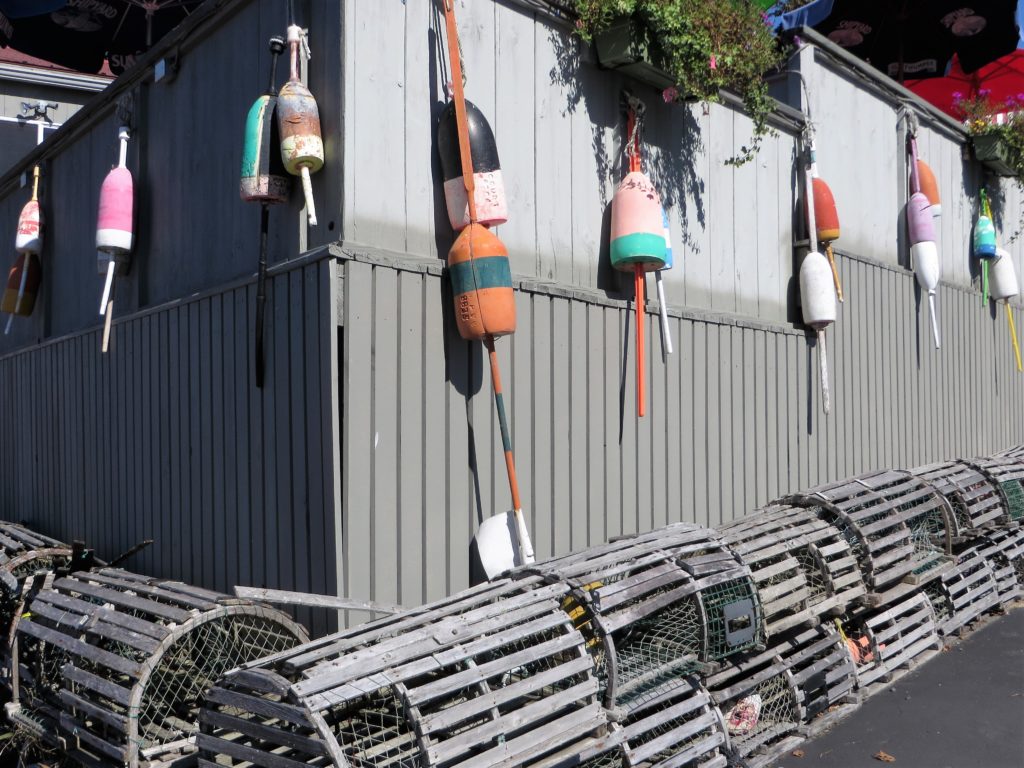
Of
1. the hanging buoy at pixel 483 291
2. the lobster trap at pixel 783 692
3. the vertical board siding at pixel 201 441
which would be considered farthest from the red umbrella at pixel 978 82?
the vertical board siding at pixel 201 441

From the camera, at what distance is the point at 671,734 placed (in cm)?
401

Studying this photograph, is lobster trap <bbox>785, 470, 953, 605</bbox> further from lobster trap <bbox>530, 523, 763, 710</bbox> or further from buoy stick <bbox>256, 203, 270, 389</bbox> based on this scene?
buoy stick <bbox>256, 203, 270, 389</bbox>

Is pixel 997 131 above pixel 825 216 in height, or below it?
above

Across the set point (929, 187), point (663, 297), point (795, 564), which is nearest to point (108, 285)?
point (663, 297)

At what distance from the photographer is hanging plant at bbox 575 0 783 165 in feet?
17.4

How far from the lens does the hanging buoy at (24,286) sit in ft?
24.5

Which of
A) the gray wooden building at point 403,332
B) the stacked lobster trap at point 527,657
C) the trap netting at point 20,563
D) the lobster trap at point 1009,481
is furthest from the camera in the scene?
the lobster trap at point 1009,481

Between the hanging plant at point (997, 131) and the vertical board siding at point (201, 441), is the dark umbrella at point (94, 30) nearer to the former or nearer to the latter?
the vertical board siding at point (201, 441)

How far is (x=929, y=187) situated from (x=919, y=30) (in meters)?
4.62

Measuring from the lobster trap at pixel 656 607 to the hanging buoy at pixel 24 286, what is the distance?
17.9 ft

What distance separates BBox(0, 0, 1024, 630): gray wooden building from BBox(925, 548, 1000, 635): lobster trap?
1.17 metres

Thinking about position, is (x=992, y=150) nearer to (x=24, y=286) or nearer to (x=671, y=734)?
(x=671, y=734)

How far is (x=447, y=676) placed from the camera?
3244 mm

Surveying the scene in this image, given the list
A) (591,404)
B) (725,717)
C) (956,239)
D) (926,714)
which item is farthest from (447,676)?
(956,239)
